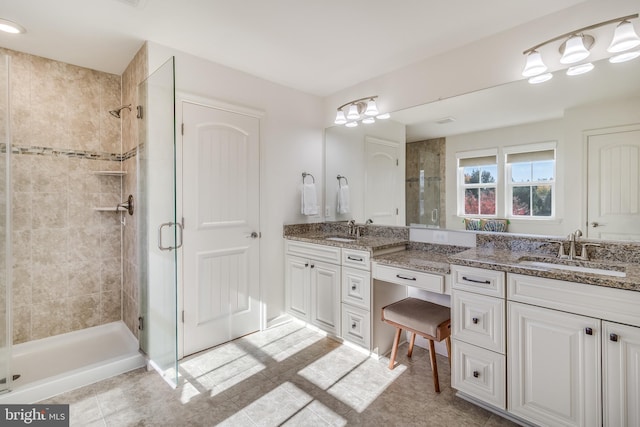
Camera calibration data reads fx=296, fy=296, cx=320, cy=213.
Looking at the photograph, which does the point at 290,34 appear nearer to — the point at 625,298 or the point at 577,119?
the point at 577,119

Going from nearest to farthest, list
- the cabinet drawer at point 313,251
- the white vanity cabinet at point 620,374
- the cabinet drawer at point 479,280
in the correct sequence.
A: 1. the white vanity cabinet at point 620,374
2. the cabinet drawer at point 479,280
3. the cabinet drawer at point 313,251

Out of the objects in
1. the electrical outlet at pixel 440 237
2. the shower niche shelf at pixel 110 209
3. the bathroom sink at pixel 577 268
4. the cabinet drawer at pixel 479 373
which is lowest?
the cabinet drawer at pixel 479 373

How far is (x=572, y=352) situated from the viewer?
1472 mm

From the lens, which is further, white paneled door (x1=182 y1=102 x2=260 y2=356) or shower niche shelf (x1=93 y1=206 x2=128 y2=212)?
shower niche shelf (x1=93 y1=206 x2=128 y2=212)

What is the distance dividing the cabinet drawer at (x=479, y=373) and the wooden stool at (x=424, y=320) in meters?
0.14

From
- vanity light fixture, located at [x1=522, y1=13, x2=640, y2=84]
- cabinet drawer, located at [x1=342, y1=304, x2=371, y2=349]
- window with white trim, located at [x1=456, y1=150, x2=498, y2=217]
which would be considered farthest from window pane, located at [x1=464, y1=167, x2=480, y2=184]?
cabinet drawer, located at [x1=342, y1=304, x2=371, y2=349]

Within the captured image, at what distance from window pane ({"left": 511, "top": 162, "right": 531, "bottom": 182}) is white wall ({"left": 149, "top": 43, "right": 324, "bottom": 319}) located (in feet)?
6.36

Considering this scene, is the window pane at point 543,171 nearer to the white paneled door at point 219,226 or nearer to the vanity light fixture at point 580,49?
the vanity light fixture at point 580,49

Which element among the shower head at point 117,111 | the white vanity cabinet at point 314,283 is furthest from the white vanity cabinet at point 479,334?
the shower head at point 117,111

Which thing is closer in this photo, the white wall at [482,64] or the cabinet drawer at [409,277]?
the white wall at [482,64]

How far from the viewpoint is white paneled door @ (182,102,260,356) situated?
249 cm

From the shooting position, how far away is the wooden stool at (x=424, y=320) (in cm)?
200

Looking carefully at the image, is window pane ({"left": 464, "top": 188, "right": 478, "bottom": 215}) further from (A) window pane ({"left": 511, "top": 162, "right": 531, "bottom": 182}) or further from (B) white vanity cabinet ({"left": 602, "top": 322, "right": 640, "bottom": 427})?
(B) white vanity cabinet ({"left": 602, "top": 322, "right": 640, "bottom": 427})

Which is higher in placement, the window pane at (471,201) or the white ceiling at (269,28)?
the white ceiling at (269,28)
